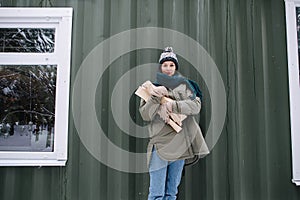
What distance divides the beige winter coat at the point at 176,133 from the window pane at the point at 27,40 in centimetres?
105

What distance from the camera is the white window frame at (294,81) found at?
234 cm

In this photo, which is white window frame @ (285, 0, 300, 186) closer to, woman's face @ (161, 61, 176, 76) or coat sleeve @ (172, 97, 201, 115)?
coat sleeve @ (172, 97, 201, 115)

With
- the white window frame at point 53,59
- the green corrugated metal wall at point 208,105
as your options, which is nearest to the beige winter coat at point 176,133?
the green corrugated metal wall at point 208,105

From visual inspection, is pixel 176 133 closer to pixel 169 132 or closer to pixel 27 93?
pixel 169 132

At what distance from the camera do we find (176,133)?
199cm

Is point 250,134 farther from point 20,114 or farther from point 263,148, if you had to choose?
point 20,114

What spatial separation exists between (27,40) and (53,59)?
30cm

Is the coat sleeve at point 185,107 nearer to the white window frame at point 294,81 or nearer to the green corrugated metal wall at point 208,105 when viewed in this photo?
the green corrugated metal wall at point 208,105

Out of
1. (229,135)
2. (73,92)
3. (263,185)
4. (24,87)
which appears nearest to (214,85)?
(229,135)

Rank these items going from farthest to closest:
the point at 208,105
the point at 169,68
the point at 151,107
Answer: the point at 208,105
the point at 169,68
the point at 151,107

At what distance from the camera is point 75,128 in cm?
234

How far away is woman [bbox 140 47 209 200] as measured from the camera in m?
1.96

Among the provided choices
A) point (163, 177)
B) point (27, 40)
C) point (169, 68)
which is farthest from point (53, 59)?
point (163, 177)

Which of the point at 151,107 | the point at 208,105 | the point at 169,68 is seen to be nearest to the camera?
the point at 151,107
